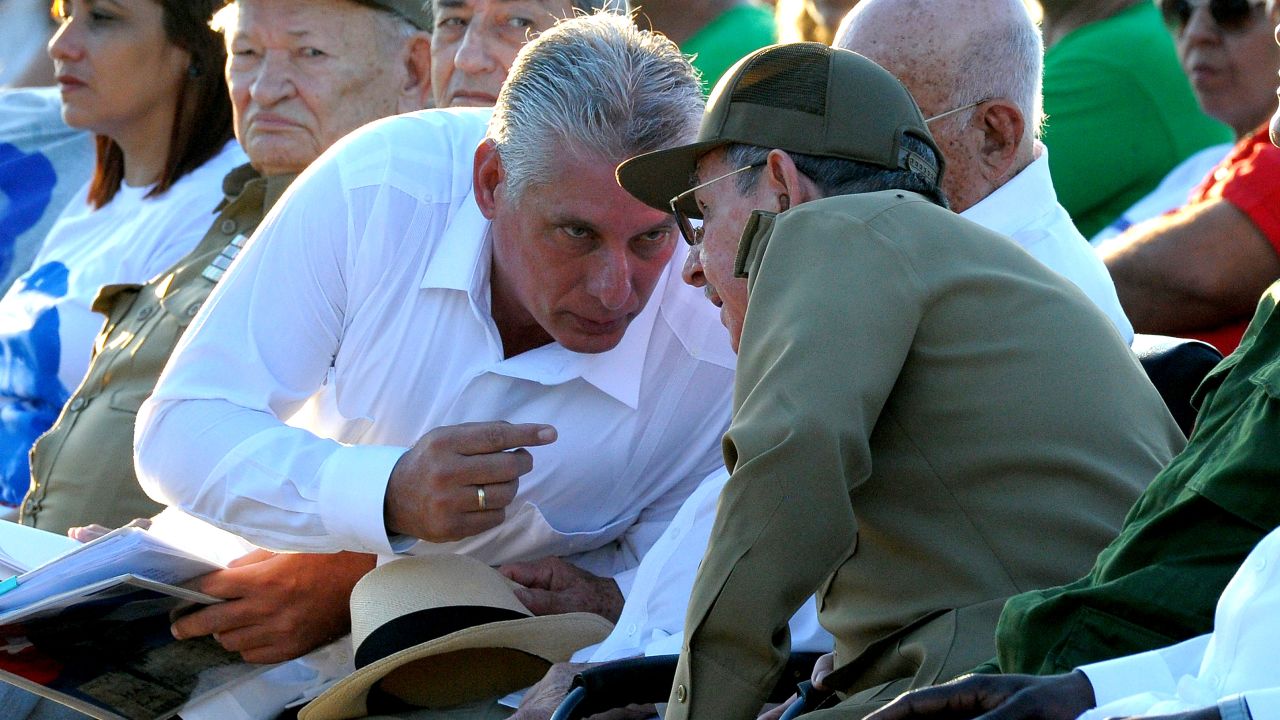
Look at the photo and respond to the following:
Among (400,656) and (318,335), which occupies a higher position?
(318,335)

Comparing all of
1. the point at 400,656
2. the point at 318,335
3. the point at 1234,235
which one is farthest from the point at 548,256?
the point at 1234,235

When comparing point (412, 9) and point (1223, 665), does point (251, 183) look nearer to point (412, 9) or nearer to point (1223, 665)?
point (412, 9)

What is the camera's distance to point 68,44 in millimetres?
5230

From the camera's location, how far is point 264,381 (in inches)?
124

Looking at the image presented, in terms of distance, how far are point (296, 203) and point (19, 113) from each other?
3.26 m

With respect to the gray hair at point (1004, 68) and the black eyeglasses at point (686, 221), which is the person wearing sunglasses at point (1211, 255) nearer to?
the gray hair at point (1004, 68)

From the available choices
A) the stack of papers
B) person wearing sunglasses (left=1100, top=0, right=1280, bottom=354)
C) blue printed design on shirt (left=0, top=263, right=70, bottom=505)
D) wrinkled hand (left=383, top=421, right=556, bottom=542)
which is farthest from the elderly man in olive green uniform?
blue printed design on shirt (left=0, top=263, right=70, bottom=505)

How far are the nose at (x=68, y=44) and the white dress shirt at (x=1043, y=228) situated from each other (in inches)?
126

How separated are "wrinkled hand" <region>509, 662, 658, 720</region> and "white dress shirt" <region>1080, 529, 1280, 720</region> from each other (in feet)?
3.60

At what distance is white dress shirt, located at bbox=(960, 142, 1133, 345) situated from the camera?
9.94 ft

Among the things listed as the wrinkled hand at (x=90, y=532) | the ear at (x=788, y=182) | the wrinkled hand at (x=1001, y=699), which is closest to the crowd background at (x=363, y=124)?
the wrinkled hand at (x=90, y=532)

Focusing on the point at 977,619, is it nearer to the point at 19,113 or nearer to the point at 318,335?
the point at 318,335

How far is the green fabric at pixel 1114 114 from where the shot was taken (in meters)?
4.60

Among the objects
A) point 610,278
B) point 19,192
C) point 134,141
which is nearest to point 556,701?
point 610,278
